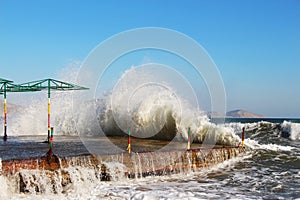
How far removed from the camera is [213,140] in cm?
1895

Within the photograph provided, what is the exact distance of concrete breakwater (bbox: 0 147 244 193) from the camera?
8.54m

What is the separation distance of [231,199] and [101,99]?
18.9m

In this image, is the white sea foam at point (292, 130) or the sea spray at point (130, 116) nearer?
the sea spray at point (130, 116)

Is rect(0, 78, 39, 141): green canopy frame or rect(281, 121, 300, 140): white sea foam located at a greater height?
rect(0, 78, 39, 141): green canopy frame

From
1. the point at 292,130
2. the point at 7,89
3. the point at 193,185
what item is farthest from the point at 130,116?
the point at 292,130

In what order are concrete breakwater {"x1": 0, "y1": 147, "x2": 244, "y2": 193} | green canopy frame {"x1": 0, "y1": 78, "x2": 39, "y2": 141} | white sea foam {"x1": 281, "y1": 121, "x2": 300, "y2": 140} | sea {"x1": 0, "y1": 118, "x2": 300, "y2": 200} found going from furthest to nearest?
1. white sea foam {"x1": 281, "y1": 121, "x2": 300, "y2": 140}
2. green canopy frame {"x1": 0, "y1": 78, "x2": 39, "y2": 141}
3. concrete breakwater {"x1": 0, "y1": 147, "x2": 244, "y2": 193}
4. sea {"x1": 0, "y1": 118, "x2": 300, "y2": 200}

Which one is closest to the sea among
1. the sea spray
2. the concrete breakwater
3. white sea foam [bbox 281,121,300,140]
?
the concrete breakwater

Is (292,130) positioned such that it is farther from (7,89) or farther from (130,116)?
(7,89)

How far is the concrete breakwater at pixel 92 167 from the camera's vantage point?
336 inches

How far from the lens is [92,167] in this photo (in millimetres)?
10094

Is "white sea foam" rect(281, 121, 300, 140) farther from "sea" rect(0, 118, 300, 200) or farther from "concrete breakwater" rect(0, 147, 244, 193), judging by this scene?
"concrete breakwater" rect(0, 147, 244, 193)

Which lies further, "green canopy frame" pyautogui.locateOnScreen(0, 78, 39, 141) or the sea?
"green canopy frame" pyautogui.locateOnScreen(0, 78, 39, 141)

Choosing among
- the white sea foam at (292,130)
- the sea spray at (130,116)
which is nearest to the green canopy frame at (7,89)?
the sea spray at (130,116)

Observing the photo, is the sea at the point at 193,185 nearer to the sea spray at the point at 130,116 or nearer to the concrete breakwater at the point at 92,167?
the concrete breakwater at the point at 92,167
